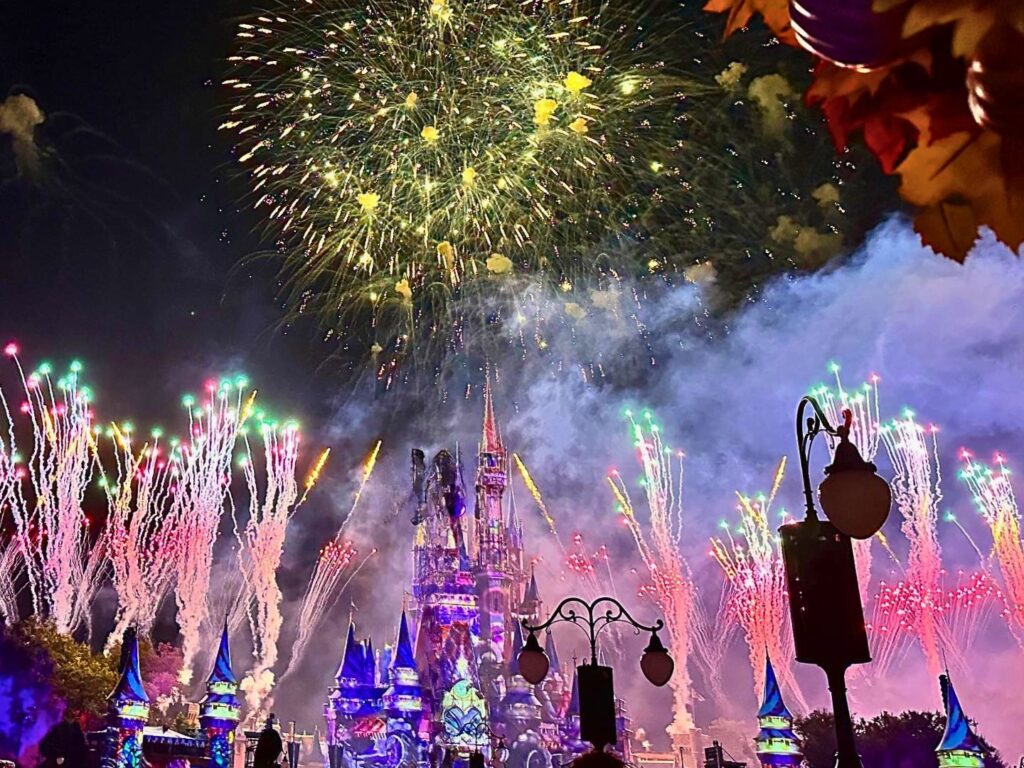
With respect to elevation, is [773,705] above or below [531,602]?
below

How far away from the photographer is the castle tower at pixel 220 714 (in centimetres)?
3434

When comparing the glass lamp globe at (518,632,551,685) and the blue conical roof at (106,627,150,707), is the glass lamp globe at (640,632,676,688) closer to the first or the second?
the glass lamp globe at (518,632,551,685)

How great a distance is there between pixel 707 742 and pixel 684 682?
2227 centimetres

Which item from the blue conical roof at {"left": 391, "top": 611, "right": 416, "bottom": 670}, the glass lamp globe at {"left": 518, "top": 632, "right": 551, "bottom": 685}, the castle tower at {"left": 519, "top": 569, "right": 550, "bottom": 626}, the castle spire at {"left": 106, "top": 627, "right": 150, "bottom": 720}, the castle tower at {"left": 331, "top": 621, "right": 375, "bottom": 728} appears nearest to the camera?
the glass lamp globe at {"left": 518, "top": 632, "right": 551, "bottom": 685}

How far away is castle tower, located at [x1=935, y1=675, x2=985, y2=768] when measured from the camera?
32.0 metres

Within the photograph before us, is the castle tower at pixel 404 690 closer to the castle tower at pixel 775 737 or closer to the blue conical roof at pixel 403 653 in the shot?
the blue conical roof at pixel 403 653

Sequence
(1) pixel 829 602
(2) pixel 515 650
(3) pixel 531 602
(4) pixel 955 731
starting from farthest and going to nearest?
1. (3) pixel 531 602
2. (2) pixel 515 650
3. (4) pixel 955 731
4. (1) pixel 829 602

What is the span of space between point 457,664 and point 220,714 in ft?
91.7

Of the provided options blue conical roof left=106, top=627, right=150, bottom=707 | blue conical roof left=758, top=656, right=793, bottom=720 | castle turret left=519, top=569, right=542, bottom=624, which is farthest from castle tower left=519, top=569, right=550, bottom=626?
blue conical roof left=106, top=627, right=150, bottom=707

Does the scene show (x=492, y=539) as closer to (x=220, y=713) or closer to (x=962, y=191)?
(x=220, y=713)

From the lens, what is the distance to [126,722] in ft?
99.9

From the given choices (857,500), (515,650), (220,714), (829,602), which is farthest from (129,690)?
(515,650)

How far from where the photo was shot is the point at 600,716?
12023 millimetres

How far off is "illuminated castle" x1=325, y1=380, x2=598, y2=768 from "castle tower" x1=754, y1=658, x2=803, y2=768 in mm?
19196
